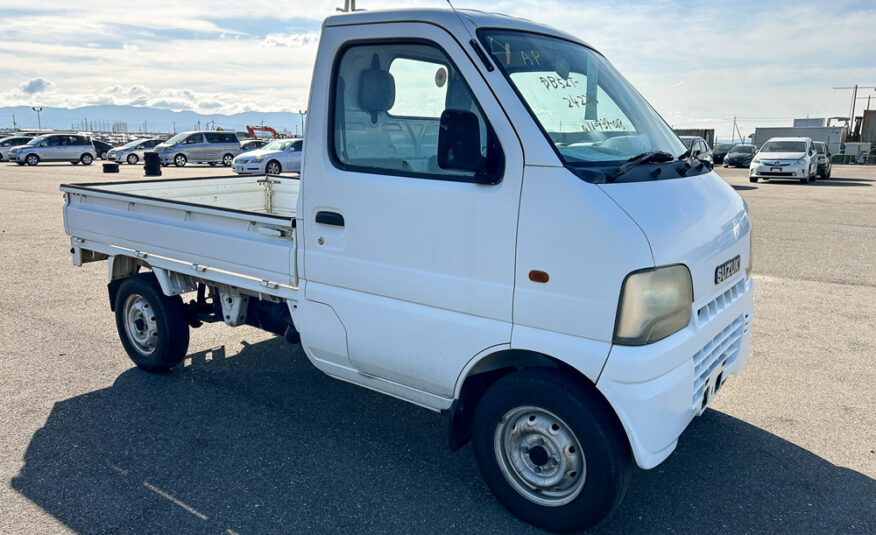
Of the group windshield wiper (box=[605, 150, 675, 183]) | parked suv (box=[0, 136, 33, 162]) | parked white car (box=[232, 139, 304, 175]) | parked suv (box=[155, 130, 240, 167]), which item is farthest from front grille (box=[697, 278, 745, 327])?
parked suv (box=[0, 136, 33, 162])

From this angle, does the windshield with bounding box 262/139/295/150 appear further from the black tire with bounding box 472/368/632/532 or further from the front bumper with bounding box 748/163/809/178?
the black tire with bounding box 472/368/632/532

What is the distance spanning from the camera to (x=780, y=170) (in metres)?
22.9

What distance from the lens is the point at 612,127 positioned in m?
3.37

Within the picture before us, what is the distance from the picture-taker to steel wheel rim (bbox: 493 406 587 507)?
9.78 feet

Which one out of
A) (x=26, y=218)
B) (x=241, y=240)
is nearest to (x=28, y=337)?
(x=241, y=240)

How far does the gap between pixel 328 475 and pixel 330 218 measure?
1415mm

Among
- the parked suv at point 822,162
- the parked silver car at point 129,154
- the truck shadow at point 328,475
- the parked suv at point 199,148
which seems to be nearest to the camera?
the truck shadow at point 328,475

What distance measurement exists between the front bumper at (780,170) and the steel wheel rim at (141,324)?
22.8 metres

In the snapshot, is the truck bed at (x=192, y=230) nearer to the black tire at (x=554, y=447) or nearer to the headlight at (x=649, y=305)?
the black tire at (x=554, y=447)

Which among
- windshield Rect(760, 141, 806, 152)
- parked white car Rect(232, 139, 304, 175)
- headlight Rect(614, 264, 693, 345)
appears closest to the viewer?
headlight Rect(614, 264, 693, 345)

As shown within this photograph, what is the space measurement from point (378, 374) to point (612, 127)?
1.81m

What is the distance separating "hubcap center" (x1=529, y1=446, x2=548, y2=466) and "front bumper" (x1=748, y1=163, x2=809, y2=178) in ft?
75.5

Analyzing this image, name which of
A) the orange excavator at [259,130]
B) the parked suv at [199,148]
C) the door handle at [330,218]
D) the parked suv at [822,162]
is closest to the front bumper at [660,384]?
the door handle at [330,218]

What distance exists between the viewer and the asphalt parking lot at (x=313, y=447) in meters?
3.19
